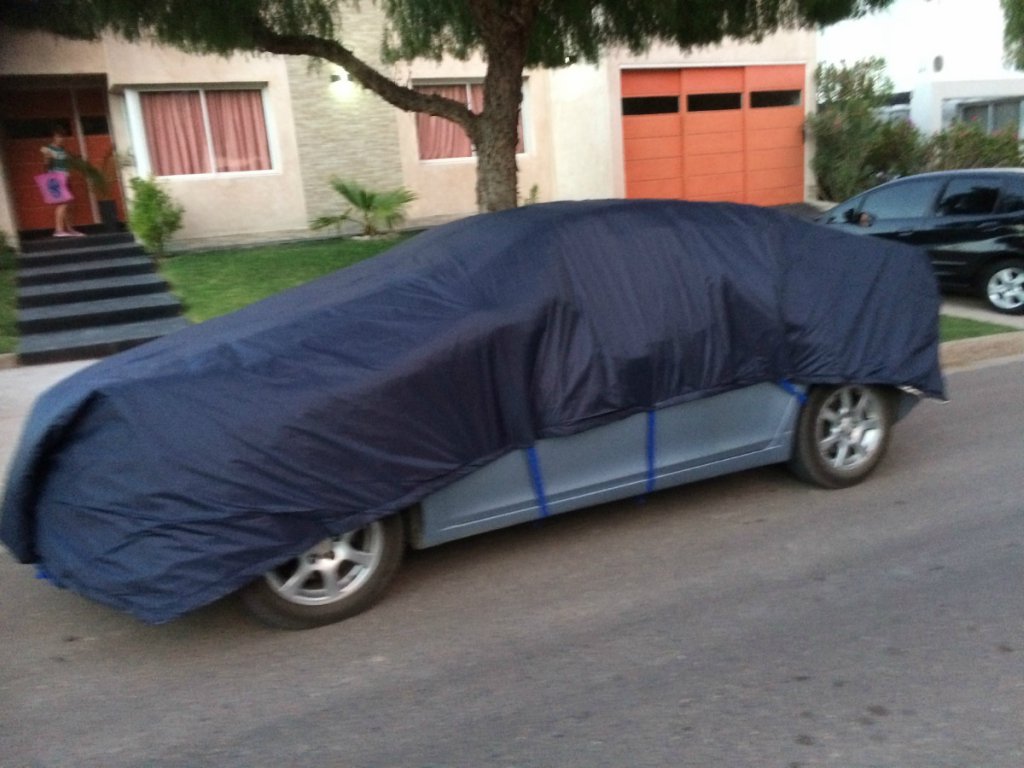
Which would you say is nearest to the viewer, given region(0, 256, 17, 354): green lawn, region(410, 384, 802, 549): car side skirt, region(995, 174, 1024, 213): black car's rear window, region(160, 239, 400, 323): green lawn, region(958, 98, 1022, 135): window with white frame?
region(410, 384, 802, 549): car side skirt

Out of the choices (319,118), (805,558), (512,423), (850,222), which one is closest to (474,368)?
(512,423)

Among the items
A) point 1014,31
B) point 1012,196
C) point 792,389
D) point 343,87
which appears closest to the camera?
point 792,389

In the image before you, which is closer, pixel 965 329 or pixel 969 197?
pixel 965 329

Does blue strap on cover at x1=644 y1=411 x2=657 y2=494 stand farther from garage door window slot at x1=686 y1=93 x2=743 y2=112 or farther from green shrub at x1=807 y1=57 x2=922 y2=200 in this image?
green shrub at x1=807 y1=57 x2=922 y2=200

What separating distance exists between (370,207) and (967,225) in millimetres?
8562

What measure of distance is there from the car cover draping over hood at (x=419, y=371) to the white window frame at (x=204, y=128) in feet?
35.4

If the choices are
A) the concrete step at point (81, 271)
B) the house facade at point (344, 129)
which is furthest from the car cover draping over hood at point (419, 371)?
the house facade at point (344, 129)

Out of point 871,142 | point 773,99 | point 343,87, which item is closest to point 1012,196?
point 871,142

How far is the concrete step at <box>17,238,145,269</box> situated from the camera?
A: 12.9 m

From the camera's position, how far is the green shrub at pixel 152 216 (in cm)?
1300

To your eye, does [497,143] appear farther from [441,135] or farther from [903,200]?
[441,135]

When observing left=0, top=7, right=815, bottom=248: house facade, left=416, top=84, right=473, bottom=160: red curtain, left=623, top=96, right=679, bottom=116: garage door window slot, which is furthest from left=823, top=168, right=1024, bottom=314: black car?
left=416, top=84, right=473, bottom=160: red curtain

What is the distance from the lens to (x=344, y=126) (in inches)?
611

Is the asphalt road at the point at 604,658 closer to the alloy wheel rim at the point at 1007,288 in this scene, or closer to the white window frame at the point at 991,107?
the alloy wheel rim at the point at 1007,288
